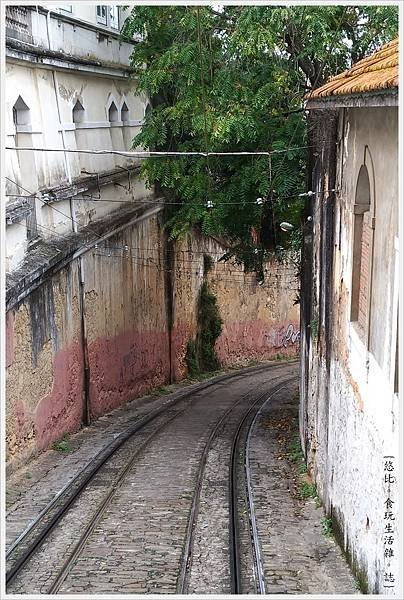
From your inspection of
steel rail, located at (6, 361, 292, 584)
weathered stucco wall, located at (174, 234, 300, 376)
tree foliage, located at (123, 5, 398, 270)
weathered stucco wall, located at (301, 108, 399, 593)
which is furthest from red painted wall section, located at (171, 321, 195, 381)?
weathered stucco wall, located at (301, 108, 399, 593)

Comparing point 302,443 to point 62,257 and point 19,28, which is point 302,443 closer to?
point 62,257

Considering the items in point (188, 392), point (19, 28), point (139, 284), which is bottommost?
point (188, 392)

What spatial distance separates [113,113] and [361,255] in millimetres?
13524

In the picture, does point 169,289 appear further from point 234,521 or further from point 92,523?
point 92,523

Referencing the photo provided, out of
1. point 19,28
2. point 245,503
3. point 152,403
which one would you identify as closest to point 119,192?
point 152,403

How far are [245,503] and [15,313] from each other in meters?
4.78

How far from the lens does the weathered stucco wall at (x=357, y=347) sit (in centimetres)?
805

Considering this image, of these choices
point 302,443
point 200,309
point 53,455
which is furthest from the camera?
point 200,309

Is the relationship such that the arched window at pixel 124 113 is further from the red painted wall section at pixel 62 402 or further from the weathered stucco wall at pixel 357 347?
the weathered stucco wall at pixel 357 347

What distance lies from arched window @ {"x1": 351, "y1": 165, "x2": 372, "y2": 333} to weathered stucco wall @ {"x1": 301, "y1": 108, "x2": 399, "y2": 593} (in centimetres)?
6

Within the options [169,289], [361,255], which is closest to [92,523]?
[361,255]

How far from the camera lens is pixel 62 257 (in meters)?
16.0

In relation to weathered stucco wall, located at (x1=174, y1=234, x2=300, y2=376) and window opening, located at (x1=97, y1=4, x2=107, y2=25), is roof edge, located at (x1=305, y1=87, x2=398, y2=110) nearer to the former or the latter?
window opening, located at (x1=97, y1=4, x2=107, y2=25)

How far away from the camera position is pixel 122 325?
21203mm
